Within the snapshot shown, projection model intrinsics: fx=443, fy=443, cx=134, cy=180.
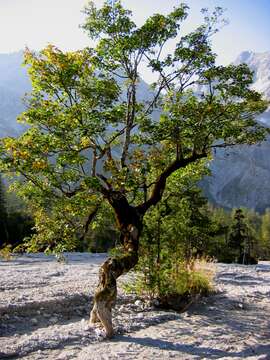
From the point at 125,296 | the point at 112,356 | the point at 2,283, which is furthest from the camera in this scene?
the point at 2,283

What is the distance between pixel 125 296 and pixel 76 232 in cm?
513

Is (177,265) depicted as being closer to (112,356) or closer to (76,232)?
(76,232)

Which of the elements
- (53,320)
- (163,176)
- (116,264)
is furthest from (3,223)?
(116,264)

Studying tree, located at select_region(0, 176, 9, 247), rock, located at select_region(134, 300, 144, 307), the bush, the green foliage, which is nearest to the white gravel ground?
rock, located at select_region(134, 300, 144, 307)

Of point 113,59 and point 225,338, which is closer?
point 225,338

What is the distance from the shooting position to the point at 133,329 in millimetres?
11969

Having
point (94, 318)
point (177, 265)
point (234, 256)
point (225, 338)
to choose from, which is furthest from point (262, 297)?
point (234, 256)

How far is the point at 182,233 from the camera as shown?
51.8ft

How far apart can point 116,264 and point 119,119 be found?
12.6ft

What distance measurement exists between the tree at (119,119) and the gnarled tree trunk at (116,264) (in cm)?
3

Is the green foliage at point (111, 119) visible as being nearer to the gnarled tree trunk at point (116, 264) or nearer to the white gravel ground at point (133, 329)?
the gnarled tree trunk at point (116, 264)

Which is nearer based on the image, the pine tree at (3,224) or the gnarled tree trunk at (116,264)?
the gnarled tree trunk at (116,264)

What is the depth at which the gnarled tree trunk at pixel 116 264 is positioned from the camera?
36.2 feet

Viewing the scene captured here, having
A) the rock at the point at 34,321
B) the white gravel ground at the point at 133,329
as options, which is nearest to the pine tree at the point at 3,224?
the white gravel ground at the point at 133,329
